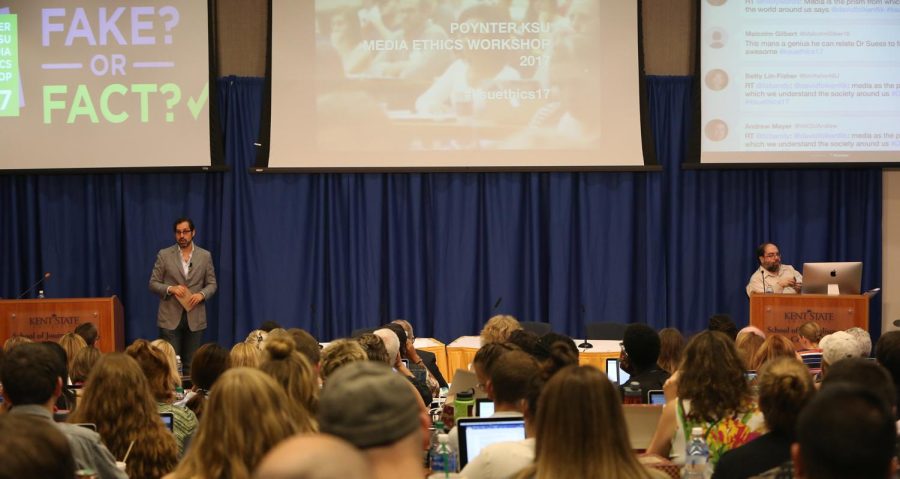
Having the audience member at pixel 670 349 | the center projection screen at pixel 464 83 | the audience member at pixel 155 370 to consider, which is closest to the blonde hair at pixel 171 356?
the audience member at pixel 155 370

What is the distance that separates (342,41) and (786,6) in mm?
4388

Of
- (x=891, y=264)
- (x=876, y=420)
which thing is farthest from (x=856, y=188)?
(x=876, y=420)

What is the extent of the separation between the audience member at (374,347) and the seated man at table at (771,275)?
213 inches

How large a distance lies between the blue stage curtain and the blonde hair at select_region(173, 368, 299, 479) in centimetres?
757

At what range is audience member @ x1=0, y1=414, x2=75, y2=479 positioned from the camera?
1715mm

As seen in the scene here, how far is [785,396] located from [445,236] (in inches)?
286

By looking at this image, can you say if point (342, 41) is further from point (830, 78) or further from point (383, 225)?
point (830, 78)

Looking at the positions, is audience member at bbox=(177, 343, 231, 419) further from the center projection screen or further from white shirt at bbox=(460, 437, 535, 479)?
the center projection screen

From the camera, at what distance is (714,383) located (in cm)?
367

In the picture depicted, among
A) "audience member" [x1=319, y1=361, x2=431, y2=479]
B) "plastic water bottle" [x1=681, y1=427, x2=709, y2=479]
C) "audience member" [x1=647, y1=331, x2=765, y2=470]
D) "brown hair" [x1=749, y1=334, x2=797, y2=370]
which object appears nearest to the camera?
"audience member" [x1=319, y1=361, x2=431, y2=479]

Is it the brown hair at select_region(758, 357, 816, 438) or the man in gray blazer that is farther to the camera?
the man in gray blazer

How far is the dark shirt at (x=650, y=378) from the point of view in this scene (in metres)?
4.91

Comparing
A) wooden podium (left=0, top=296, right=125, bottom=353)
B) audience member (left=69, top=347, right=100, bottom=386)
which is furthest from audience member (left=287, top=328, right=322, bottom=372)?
wooden podium (left=0, top=296, right=125, bottom=353)

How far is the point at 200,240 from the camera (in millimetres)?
10156
